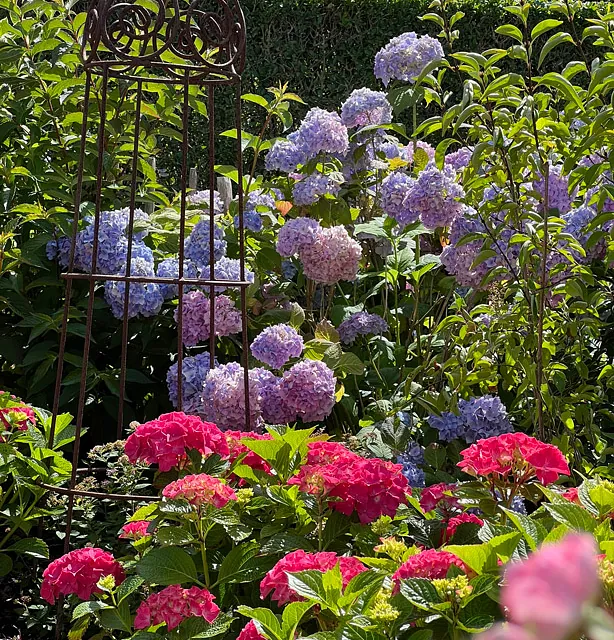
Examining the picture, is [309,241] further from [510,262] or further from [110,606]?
[110,606]

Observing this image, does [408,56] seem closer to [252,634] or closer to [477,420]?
[477,420]

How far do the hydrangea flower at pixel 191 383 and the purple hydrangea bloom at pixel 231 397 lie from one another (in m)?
0.12

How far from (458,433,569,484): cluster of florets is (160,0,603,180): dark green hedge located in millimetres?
6366

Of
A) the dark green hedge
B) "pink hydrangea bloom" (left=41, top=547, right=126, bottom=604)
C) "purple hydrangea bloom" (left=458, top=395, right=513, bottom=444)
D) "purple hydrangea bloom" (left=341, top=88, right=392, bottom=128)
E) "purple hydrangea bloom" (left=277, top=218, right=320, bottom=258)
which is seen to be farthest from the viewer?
the dark green hedge

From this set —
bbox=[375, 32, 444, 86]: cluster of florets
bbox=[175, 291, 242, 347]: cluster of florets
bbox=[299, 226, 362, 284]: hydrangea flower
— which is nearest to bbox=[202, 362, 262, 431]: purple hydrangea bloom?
bbox=[175, 291, 242, 347]: cluster of florets

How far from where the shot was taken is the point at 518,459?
53.9 inches

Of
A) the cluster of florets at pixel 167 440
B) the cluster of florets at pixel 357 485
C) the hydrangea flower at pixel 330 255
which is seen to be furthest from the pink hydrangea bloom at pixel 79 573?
the hydrangea flower at pixel 330 255

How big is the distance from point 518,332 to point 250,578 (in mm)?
1087

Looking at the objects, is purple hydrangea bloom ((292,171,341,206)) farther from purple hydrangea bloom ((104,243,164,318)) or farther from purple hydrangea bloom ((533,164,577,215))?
purple hydrangea bloom ((533,164,577,215))

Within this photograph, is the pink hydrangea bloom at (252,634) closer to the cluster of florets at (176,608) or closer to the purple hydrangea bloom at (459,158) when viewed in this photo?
the cluster of florets at (176,608)

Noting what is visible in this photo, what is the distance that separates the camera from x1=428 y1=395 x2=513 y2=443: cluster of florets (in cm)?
230

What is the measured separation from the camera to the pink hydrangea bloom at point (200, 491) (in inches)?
52.0

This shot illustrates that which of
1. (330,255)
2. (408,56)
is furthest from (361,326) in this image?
(408,56)

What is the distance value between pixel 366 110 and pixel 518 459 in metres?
1.84
